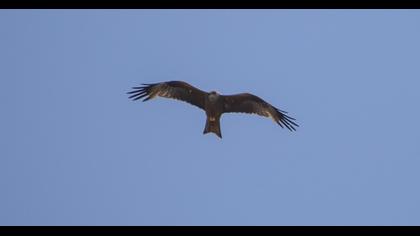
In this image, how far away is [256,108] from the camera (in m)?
17.4

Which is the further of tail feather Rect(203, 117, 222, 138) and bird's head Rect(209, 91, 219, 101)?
bird's head Rect(209, 91, 219, 101)

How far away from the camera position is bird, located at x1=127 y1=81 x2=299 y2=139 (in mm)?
16578

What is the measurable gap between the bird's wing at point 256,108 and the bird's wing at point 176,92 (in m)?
0.71

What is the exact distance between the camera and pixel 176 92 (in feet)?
55.7

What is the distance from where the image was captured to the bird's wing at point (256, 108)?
17.1 meters

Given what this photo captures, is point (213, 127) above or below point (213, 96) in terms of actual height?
below

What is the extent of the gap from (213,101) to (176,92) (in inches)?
37.6

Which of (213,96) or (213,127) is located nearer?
(213,127)

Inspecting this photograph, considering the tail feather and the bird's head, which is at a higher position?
the bird's head

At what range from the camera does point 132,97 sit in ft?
54.1
